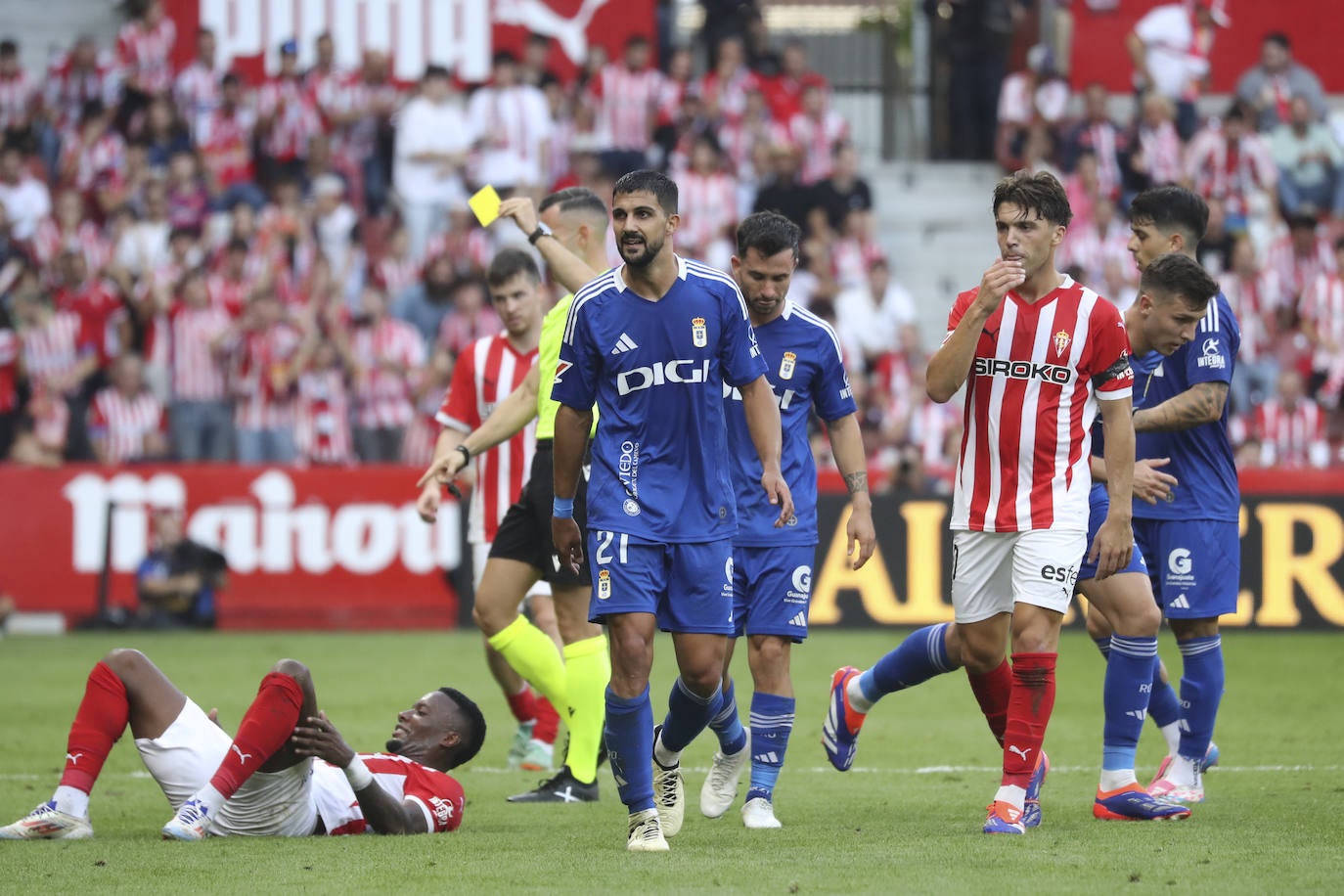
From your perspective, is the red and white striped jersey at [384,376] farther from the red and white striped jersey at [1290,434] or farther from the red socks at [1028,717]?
the red socks at [1028,717]

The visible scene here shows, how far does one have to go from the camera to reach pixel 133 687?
6738 millimetres

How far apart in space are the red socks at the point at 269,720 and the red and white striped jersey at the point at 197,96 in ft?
50.1

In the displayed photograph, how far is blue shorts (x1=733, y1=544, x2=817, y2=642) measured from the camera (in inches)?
295

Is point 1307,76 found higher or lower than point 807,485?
higher

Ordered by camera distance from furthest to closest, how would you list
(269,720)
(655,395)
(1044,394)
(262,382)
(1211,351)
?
1. (262,382)
2. (1211,351)
3. (1044,394)
4. (655,395)
5. (269,720)

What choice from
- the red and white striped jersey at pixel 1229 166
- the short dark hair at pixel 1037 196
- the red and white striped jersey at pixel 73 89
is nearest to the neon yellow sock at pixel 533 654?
the short dark hair at pixel 1037 196

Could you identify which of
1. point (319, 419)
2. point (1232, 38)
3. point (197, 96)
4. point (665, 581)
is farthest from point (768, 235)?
point (1232, 38)

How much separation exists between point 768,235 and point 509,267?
6.63 feet

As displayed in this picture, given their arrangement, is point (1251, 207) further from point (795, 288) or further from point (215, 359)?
point (215, 359)

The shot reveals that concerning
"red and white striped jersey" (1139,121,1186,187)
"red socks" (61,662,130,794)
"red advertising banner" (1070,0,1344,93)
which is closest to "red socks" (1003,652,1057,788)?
"red socks" (61,662,130,794)

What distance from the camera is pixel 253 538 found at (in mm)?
16578

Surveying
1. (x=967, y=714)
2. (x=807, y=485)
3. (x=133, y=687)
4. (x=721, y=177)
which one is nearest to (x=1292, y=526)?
(x=967, y=714)

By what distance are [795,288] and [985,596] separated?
1281 cm

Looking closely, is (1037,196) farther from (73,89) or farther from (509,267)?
(73,89)
